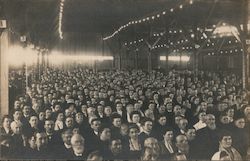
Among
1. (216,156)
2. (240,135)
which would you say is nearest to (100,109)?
(216,156)

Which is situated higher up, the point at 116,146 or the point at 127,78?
the point at 127,78

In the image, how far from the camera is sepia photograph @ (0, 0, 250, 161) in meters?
5.75

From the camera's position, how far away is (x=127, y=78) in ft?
18.9

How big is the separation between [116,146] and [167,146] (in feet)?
1.51

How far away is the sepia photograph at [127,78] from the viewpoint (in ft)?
18.9

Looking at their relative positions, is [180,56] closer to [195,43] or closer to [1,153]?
[195,43]

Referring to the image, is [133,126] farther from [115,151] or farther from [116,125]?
[115,151]

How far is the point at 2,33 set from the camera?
5.75m

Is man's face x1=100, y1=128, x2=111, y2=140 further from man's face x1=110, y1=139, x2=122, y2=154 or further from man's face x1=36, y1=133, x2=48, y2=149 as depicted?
man's face x1=36, y1=133, x2=48, y2=149

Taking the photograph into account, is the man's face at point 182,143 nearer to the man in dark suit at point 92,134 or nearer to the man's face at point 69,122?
the man in dark suit at point 92,134

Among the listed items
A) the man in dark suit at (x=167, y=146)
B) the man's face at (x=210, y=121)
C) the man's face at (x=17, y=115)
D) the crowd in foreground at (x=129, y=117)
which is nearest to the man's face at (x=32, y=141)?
the crowd in foreground at (x=129, y=117)

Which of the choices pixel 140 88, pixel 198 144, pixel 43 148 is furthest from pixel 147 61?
pixel 43 148

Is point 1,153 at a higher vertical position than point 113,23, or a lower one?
lower

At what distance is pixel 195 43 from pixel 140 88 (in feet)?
2.13
